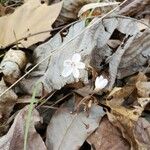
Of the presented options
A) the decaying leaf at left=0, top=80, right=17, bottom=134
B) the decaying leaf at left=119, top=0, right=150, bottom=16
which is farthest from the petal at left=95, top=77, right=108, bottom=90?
the decaying leaf at left=119, top=0, right=150, bottom=16

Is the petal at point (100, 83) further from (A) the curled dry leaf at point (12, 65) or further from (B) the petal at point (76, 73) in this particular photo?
(A) the curled dry leaf at point (12, 65)

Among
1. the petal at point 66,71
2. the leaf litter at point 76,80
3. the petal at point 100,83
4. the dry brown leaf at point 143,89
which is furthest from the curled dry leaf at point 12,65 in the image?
the dry brown leaf at point 143,89

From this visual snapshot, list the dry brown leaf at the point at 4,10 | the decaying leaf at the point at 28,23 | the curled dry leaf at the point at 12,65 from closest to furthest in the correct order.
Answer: the curled dry leaf at the point at 12,65 → the decaying leaf at the point at 28,23 → the dry brown leaf at the point at 4,10

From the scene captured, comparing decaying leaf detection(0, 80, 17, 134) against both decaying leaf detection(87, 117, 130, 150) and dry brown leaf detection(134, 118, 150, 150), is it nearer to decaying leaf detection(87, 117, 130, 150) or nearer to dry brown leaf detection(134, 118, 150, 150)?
decaying leaf detection(87, 117, 130, 150)

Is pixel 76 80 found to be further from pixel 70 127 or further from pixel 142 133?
pixel 142 133

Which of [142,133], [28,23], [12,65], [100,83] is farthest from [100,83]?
[28,23]

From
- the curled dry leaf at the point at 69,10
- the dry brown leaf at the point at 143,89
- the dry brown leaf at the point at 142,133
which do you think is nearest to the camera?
the dry brown leaf at the point at 142,133

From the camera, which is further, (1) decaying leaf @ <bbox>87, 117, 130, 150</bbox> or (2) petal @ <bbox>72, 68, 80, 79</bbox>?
(2) petal @ <bbox>72, 68, 80, 79</bbox>
